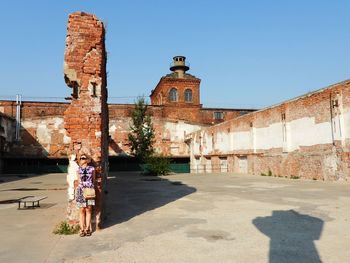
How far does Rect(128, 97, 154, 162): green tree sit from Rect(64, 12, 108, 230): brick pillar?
90.5ft

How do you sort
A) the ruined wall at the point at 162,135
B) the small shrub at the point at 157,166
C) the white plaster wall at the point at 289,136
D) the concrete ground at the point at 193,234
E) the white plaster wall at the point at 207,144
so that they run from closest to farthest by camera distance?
the concrete ground at the point at 193,234 → the white plaster wall at the point at 289,136 → the small shrub at the point at 157,166 → the white plaster wall at the point at 207,144 → the ruined wall at the point at 162,135

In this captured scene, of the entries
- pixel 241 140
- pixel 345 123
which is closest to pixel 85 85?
pixel 345 123

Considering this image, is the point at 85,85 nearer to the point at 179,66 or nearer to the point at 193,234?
the point at 193,234

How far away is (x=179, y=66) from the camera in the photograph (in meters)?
49.7

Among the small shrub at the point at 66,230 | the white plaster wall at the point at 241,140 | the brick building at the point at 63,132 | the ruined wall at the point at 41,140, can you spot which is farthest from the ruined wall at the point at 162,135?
the small shrub at the point at 66,230

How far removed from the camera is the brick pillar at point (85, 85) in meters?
6.85

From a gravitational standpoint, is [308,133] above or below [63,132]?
below

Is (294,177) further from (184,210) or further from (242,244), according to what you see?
(242,244)

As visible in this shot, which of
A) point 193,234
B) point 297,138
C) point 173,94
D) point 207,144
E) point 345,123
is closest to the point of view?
point 193,234

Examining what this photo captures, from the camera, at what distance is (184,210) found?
8.70 m

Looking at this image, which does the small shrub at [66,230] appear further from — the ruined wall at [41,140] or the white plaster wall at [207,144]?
the ruined wall at [41,140]

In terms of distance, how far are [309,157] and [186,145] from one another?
21289 mm

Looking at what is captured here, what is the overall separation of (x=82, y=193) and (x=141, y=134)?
95.4ft

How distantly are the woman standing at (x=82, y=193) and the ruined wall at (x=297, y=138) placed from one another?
13613 mm
